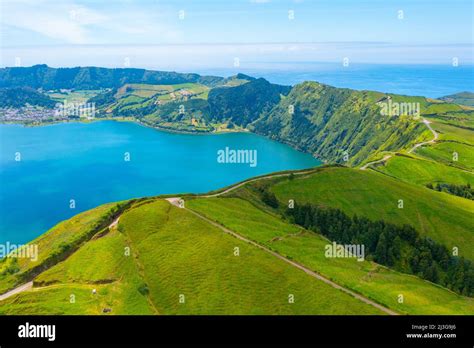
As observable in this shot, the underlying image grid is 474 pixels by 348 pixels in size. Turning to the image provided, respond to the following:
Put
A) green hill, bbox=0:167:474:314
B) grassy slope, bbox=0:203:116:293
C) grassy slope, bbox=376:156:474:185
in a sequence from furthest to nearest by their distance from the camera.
A: grassy slope, bbox=376:156:474:185, grassy slope, bbox=0:203:116:293, green hill, bbox=0:167:474:314

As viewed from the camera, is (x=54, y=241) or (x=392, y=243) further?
(x=392, y=243)

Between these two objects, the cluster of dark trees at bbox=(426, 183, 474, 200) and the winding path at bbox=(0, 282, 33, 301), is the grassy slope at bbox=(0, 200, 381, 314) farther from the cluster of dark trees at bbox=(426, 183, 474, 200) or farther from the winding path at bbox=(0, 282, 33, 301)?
the cluster of dark trees at bbox=(426, 183, 474, 200)

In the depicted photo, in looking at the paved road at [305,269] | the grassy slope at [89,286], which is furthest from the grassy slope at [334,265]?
the grassy slope at [89,286]

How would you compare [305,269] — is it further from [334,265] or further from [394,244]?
[394,244]

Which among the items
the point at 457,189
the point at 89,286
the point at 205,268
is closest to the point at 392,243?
the point at 205,268

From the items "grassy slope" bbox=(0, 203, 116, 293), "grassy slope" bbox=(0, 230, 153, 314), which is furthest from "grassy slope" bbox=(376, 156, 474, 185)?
"grassy slope" bbox=(0, 230, 153, 314)

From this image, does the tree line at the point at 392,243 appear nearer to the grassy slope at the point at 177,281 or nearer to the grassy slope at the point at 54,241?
the grassy slope at the point at 177,281
